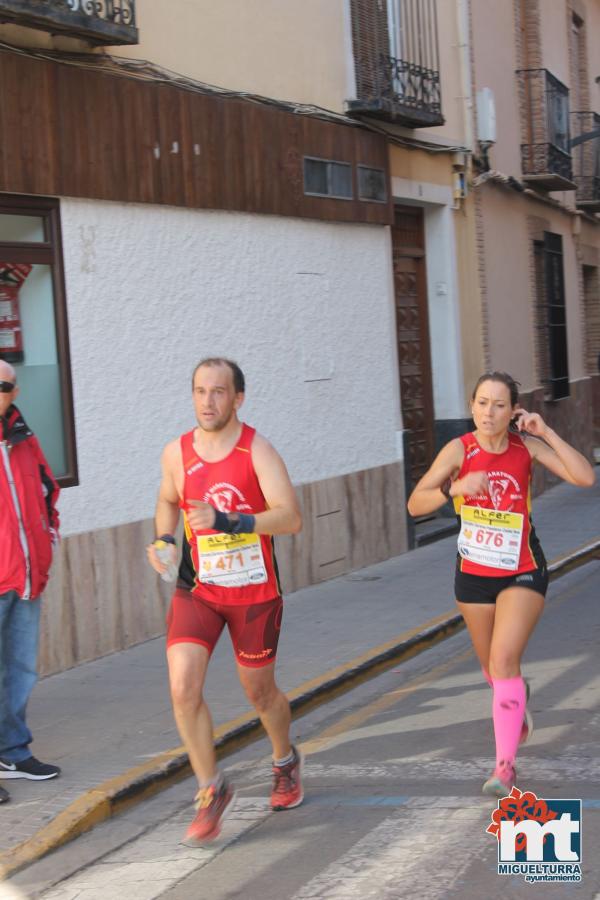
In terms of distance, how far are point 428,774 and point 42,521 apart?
202 centimetres

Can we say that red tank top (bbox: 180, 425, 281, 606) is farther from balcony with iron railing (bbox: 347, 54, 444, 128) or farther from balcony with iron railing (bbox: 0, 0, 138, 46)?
balcony with iron railing (bbox: 347, 54, 444, 128)

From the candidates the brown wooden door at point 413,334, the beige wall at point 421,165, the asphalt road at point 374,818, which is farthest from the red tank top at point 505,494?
the brown wooden door at point 413,334

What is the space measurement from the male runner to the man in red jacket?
0.87 meters

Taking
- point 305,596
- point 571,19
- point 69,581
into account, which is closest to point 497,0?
point 571,19

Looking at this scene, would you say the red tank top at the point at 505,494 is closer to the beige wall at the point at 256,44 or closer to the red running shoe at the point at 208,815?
the red running shoe at the point at 208,815

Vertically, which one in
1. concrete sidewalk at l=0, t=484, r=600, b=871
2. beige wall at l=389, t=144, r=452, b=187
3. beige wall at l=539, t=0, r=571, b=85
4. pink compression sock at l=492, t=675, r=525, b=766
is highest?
beige wall at l=539, t=0, r=571, b=85

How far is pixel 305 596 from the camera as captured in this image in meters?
11.0

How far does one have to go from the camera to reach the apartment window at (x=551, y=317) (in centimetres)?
1903

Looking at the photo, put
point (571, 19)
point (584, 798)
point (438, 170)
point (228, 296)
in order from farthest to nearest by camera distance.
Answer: point (571, 19)
point (438, 170)
point (228, 296)
point (584, 798)

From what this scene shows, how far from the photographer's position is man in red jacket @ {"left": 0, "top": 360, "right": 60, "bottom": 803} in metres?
5.88

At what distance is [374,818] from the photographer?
5352mm

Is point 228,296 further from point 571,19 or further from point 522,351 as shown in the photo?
point 571,19

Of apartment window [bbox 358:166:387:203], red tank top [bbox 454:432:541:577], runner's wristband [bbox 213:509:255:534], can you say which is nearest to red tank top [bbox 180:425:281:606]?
runner's wristband [bbox 213:509:255:534]

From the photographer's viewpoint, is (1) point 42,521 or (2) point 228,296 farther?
(2) point 228,296
